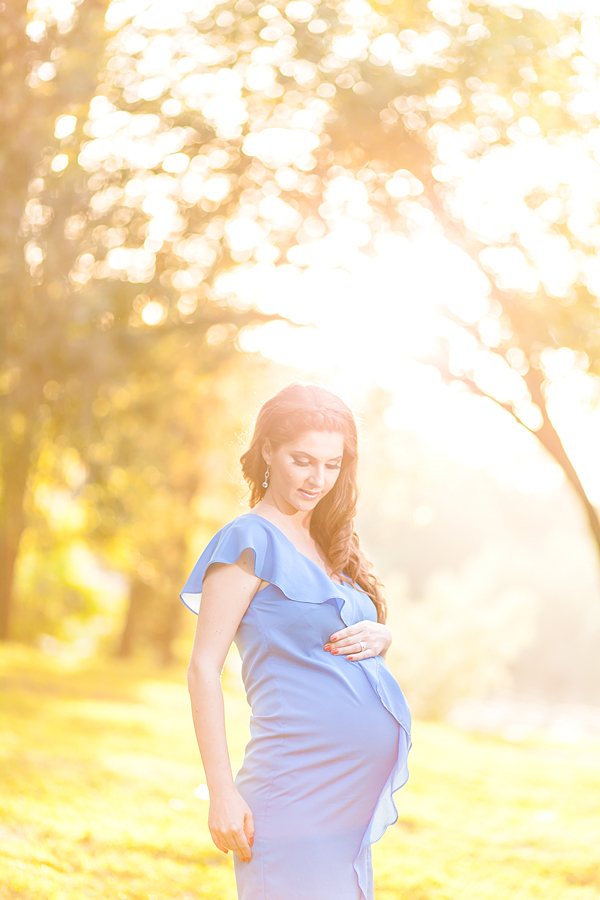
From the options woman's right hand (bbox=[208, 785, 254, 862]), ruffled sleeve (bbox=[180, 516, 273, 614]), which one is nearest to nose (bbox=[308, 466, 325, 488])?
ruffled sleeve (bbox=[180, 516, 273, 614])

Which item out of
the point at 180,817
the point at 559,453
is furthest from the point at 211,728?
the point at 559,453

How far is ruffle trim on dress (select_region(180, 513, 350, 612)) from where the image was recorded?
222 cm

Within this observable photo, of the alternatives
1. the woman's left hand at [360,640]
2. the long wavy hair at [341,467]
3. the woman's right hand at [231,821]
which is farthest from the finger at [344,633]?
the woman's right hand at [231,821]

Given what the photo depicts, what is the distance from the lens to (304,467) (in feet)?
7.92

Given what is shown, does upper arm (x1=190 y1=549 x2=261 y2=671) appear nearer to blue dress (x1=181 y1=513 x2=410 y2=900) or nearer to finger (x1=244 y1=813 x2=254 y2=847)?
blue dress (x1=181 y1=513 x2=410 y2=900)

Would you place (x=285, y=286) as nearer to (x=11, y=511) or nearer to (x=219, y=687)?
(x=11, y=511)

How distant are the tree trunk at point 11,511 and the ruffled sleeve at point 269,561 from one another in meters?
5.10

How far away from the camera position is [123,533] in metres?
13.5

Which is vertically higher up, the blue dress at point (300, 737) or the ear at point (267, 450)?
the ear at point (267, 450)

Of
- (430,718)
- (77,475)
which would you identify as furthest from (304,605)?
(430,718)

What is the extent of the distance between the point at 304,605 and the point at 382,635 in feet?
1.04

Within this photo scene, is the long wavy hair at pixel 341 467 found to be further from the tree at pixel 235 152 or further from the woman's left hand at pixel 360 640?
the tree at pixel 235 152

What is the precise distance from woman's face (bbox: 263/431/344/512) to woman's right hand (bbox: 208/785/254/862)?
80cm

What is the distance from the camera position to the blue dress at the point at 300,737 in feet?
7.17
